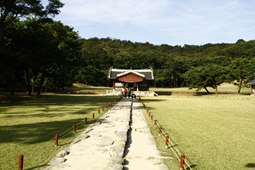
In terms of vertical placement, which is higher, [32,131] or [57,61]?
[57,61]

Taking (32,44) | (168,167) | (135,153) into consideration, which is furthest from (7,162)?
(32,44)

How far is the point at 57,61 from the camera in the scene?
38.8 metres

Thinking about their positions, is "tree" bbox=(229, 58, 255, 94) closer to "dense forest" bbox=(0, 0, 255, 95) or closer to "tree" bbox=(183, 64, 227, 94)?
"dense forest" bbox=(0, 0, 255, 95)

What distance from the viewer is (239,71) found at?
194ft

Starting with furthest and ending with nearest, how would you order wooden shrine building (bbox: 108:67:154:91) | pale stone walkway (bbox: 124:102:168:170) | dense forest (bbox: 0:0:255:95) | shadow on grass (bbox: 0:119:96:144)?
1. wooden shrine building (bbox: 108:67:154:91)
2. dense forest (bbox: 0:0:255:95)
3. shadow on grass (bbox: 0:119:96:144)
4. pale stone walkway (bbox: 124:102:168:170)

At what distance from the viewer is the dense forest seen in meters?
30.3

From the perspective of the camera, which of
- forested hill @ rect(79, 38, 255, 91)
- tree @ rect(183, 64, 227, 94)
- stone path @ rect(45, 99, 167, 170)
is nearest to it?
stone path @ rect(45, 99, 167, 170)

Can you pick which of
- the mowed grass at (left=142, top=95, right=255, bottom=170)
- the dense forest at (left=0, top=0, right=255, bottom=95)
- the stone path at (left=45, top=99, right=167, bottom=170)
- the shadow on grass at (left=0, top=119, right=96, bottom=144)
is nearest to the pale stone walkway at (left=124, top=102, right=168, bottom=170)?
the stone path at (left=45, top=99, right=167, bottom=170)

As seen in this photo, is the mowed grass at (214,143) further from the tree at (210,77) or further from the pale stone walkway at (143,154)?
the tree at (210,77)

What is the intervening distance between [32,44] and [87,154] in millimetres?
25314

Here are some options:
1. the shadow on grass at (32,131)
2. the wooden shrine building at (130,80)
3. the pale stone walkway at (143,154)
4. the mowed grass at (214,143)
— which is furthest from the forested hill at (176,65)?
the pale stone walkway at (143,154)

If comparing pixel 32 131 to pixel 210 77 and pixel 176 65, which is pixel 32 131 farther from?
pixel 176 65

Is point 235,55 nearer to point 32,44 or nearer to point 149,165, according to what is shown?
point 32,44

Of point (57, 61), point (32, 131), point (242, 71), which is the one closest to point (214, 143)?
point (32, 131)
